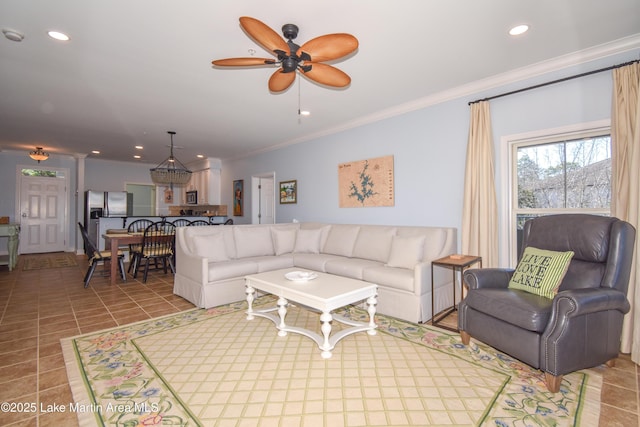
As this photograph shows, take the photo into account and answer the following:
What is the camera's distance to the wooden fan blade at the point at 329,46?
1867 mm

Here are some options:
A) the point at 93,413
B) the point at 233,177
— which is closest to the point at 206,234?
the point at 93,413

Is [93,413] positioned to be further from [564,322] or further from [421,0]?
[421,0]

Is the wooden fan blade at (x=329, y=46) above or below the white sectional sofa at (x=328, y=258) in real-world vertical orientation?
above

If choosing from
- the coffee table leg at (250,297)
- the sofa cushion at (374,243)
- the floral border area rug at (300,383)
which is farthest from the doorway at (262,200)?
the floral border area rug at (300,383)

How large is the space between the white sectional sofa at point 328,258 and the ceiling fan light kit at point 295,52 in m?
2.01

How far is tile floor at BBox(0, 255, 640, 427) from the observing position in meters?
1.77

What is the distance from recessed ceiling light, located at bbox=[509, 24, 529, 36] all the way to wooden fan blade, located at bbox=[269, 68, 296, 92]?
72.2 inches

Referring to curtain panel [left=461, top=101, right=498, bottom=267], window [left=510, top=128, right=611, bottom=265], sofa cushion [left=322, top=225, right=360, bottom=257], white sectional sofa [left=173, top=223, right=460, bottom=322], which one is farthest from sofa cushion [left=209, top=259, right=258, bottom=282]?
window [left=510, top=128, right=611, bottom=265]

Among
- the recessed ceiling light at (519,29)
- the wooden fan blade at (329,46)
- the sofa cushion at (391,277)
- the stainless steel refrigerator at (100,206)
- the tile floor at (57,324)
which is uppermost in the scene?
the recessed ceiling light at (519,29)

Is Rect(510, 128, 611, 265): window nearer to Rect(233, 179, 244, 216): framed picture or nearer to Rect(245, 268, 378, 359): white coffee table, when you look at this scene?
Rect(245, 268, 378, 359): white coffee table

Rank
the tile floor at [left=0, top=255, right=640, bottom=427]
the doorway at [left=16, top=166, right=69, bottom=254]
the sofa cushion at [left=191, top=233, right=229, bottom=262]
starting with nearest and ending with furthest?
the tile floor at [left=0, top=255, right=640, bottom=427]
the sofa cushion at [left=191, top=233, right=229, bottom=262]
the doorway at [left=16, top=166, right=69, bottom=254]

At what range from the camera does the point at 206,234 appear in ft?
13.0

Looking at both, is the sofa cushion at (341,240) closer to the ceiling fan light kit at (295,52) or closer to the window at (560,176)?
the window at (560,176)

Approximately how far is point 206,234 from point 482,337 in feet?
10.9
